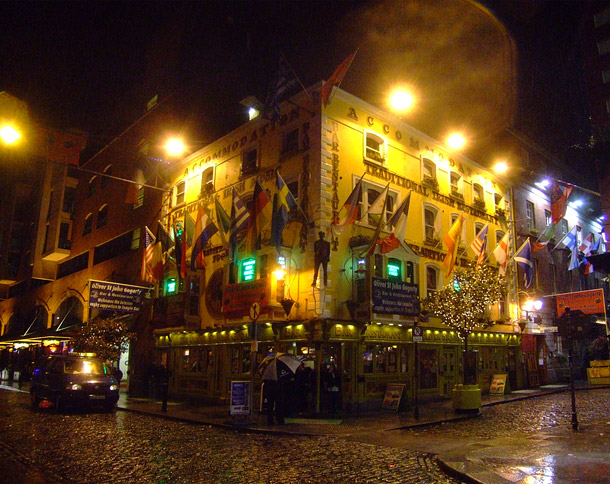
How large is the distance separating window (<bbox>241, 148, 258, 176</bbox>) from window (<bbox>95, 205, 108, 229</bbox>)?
15252 mm

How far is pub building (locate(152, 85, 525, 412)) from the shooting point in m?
18.3

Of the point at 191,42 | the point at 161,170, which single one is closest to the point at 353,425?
the point at 161,170

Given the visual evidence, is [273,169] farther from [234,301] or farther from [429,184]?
[429,184]

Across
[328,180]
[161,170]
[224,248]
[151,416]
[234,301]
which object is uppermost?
[161,170]

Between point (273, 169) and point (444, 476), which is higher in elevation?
point (273, 169)

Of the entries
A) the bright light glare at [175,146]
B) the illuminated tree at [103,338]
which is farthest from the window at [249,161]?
the illuminated tree at [103,338]

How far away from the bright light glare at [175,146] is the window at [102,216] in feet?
33.2

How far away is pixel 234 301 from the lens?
19172 mm

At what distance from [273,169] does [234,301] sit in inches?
231

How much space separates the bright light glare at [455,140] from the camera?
24.8 m

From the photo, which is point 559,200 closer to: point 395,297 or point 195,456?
point 395,297

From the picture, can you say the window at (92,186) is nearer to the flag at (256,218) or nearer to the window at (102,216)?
the window at (102,216)

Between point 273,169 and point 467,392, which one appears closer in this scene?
point 467,392

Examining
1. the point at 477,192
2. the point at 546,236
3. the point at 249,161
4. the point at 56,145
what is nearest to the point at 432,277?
the point at 477,192
